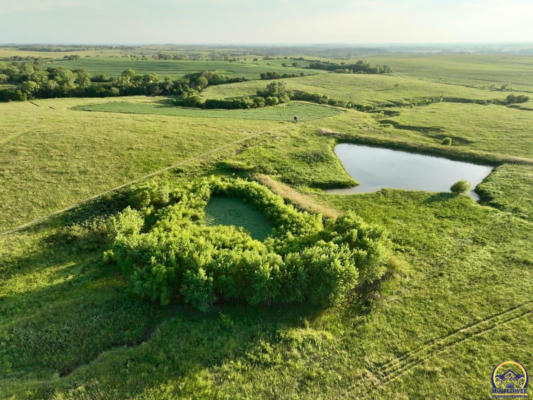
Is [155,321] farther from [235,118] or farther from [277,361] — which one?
[235,118]

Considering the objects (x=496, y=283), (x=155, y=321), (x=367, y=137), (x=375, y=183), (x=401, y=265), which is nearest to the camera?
(x=155, y=321)

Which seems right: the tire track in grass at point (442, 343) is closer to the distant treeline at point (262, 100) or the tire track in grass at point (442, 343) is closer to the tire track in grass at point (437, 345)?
the tire track in grass at point (437, 345)

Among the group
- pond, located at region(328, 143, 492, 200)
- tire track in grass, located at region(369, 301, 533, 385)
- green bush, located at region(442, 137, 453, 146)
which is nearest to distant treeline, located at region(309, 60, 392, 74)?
green bush, located at region(442, 137, 453, 146)

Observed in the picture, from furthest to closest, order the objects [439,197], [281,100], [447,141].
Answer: [281,100], [447,141], [439,197]

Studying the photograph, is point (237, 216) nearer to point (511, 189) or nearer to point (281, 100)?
point (511, 189)

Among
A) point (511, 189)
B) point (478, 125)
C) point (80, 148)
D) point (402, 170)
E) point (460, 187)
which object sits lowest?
point (511, 189)

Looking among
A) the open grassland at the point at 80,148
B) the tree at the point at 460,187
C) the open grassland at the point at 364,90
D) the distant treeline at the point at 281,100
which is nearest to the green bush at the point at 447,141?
the tree at the point at 460,187

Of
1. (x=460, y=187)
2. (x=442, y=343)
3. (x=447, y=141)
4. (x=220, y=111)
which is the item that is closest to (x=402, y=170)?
(x=460, y=187)

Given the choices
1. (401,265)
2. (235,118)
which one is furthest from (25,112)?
(401,265)
